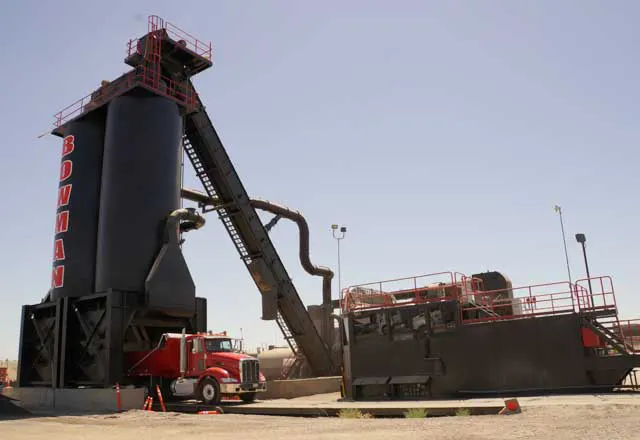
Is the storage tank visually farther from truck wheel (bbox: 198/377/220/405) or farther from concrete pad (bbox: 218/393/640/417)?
concrete pad (bbox: 218/393/640/417)

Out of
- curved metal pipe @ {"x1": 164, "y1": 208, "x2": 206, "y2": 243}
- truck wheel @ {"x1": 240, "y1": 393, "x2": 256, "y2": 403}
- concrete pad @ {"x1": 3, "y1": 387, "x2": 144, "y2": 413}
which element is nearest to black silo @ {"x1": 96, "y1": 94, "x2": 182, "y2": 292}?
curved metal pipe @ {"x1": 164, "y1": 208, "x2": 206, "y2": 243}

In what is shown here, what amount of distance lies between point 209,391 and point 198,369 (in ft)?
3.59

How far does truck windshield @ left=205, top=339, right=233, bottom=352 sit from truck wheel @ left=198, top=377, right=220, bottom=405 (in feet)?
4.10

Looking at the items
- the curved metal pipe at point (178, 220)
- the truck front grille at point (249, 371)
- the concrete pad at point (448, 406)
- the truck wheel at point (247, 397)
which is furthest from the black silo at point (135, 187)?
the concrete pad at point (448, 406)

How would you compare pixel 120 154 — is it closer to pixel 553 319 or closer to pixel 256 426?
pixel 256 426

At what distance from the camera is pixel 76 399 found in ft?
70.5

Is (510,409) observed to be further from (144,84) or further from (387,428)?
(144,84)

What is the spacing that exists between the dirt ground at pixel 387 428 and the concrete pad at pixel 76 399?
447cm

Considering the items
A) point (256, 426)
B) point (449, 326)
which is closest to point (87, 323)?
point (256, 426)

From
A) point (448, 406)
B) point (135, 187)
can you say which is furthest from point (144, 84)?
point (448, 406)

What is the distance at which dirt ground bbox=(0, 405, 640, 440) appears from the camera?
10141 millimetres

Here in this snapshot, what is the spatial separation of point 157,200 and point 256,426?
1351 centimetres

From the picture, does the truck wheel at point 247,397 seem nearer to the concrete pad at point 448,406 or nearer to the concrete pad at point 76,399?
the concrete pad at point 448,406

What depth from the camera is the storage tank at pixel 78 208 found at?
23953 millimetres
